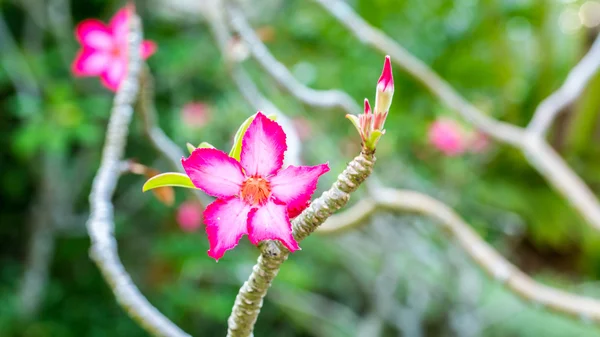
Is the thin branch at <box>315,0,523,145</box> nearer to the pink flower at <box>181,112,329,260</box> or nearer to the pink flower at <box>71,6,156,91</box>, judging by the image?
the pink flower at <box>71,6,156,91</box>

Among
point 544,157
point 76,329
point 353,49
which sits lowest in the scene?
point 76,329

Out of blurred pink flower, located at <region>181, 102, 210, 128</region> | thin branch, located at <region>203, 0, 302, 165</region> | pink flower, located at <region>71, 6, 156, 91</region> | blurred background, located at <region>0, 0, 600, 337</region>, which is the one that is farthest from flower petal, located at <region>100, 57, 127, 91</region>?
blurred pink flower, located at <region>181, 102, 210, 128</region>

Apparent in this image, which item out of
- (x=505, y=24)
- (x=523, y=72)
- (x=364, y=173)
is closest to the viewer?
(x=364, y=173)

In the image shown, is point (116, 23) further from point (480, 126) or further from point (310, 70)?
point (310, 70)

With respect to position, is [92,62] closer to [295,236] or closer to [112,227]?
[112,227]

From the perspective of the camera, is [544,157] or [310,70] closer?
[544,157]

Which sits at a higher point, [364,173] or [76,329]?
[76,329]

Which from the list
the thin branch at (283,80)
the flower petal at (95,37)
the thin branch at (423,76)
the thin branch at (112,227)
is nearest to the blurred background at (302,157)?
the thin branch at (423,76)

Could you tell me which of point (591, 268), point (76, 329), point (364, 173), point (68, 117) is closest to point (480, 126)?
point (364, 173)
